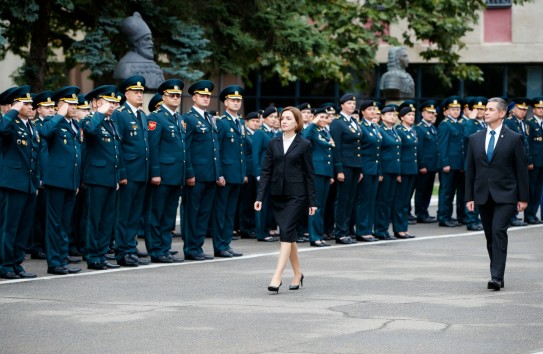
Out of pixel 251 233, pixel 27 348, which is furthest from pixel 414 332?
pixel 251 233

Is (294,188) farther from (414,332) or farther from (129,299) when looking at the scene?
(414,332)

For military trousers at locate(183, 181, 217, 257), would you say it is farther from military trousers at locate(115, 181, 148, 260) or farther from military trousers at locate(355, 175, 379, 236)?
military trousers at locate(355, 175, 379, 236)

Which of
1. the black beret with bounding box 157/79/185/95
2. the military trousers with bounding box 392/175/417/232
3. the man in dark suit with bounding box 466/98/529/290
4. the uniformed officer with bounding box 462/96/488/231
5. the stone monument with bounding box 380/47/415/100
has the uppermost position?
the stone monument with bounding box 380/47/415/100

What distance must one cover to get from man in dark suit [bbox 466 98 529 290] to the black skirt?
5.83 feet

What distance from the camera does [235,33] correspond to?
28078 mm

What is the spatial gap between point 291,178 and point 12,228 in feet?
10.4

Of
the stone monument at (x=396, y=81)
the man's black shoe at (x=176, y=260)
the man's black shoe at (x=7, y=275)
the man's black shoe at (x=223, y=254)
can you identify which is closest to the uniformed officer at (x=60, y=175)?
the man's black shoe at (x=7, y=275)

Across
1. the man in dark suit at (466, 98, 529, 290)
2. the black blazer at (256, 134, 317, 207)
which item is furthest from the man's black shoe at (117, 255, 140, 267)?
the man in dark suit at (466, 98, 529, 290)

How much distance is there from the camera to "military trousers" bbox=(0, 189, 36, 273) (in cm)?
1393

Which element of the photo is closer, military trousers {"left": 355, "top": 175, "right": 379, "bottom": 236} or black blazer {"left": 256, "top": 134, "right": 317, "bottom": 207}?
black blazer {"left": 256, "top": 134, "right": 317, "bottom": 207}

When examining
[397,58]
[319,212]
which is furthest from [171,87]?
[397,58]

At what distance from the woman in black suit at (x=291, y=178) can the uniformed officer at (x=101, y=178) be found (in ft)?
7.75

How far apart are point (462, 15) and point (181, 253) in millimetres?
17761

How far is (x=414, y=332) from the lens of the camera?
10.2m
